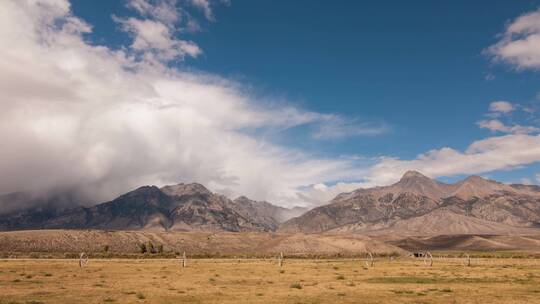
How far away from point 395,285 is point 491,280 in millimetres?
13206

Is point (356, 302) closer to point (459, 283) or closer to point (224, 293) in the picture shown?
point (224, 293)

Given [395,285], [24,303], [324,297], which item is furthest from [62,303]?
[395,285]

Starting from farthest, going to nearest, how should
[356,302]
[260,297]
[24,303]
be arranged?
[260,297] → [356,302] → [24,303]

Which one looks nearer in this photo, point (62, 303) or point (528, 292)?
point (62, 303)

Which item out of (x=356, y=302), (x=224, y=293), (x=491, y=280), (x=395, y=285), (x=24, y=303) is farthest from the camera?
(x=491, y=280)

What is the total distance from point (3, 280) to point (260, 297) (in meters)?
26.8

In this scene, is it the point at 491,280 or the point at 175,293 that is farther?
the point at 491,280

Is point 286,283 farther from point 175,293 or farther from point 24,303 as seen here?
point 24,303

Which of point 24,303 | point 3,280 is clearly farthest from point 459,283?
point 3,280

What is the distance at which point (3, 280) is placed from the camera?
4450 cm

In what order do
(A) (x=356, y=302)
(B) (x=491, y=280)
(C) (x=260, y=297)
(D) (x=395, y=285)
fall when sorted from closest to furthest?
1. (A) (x=356, y=302)
2. (C) (x=260, y=297)
3. (D) (x=395, y=285)
4. (B) (x=491, y=280)

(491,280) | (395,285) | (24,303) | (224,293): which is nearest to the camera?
(24,303)

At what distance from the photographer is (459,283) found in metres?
46.4

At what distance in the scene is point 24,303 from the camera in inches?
1139
